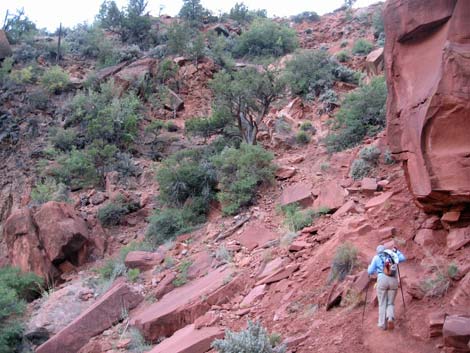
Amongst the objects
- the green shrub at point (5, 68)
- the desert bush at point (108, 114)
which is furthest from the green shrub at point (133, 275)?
the green shrub at point (5, 68)

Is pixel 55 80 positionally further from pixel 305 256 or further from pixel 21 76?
pixel 305 256

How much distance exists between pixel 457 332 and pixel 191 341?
13.0ft

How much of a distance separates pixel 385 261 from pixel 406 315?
75cm

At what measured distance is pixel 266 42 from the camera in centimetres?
3025

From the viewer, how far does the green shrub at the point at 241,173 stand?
14062mm

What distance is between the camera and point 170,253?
42.3 feet

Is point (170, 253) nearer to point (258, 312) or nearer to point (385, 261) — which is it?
point (258, 312)

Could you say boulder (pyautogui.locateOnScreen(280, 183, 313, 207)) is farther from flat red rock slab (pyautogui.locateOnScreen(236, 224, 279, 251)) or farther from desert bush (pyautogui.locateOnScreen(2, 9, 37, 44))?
desert bush (pyautogui.locateOnScreen(2, 9, 37, 44))

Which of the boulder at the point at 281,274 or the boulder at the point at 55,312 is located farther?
the boulder at the point at 55,312

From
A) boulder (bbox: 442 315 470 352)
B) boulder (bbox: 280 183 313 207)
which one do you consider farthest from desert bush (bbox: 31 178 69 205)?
boulder (bbox: 442 315 470 352)

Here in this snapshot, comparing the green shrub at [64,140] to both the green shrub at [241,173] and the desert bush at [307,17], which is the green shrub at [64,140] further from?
the desert bush at [307,17]

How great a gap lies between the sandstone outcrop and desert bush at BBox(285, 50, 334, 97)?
34.6 ft

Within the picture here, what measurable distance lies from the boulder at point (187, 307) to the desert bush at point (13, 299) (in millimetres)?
3079

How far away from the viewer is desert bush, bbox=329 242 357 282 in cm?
810
